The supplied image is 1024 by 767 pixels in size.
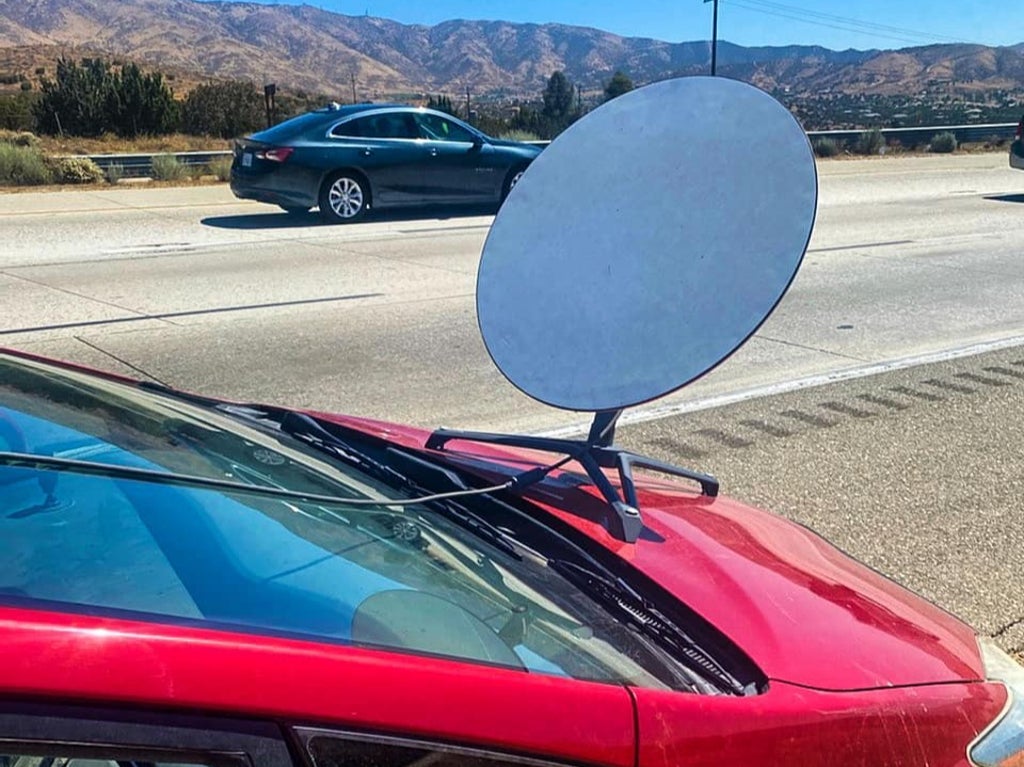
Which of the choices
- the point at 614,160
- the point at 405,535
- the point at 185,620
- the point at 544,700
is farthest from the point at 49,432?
the point at 614,160

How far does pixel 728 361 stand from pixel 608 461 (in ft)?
17.5

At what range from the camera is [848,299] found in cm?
979

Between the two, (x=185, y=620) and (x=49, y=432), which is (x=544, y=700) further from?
(x=49, y=432)

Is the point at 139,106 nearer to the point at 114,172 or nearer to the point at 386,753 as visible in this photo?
the point at 114,172

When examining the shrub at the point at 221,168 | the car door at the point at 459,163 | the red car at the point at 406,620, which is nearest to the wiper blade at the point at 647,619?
the red car at the point at 406,620

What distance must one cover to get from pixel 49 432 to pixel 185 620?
34.6 inches

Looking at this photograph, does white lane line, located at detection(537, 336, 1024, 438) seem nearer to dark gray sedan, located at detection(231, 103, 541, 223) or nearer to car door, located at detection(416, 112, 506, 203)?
dark gray sedan, located at detection(231, 103, 541, 223)

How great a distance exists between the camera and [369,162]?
577 inches

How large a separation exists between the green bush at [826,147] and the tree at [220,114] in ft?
57.1

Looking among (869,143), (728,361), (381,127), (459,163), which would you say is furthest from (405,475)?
(869,143)

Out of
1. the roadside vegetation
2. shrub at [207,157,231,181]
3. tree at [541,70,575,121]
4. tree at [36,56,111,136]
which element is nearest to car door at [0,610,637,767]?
shrub at [207,157,231,181]

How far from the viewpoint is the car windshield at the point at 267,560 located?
133cm

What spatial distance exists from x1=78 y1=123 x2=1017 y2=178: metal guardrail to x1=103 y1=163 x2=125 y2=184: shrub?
74mm

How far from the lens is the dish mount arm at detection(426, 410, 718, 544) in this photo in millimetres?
2033
